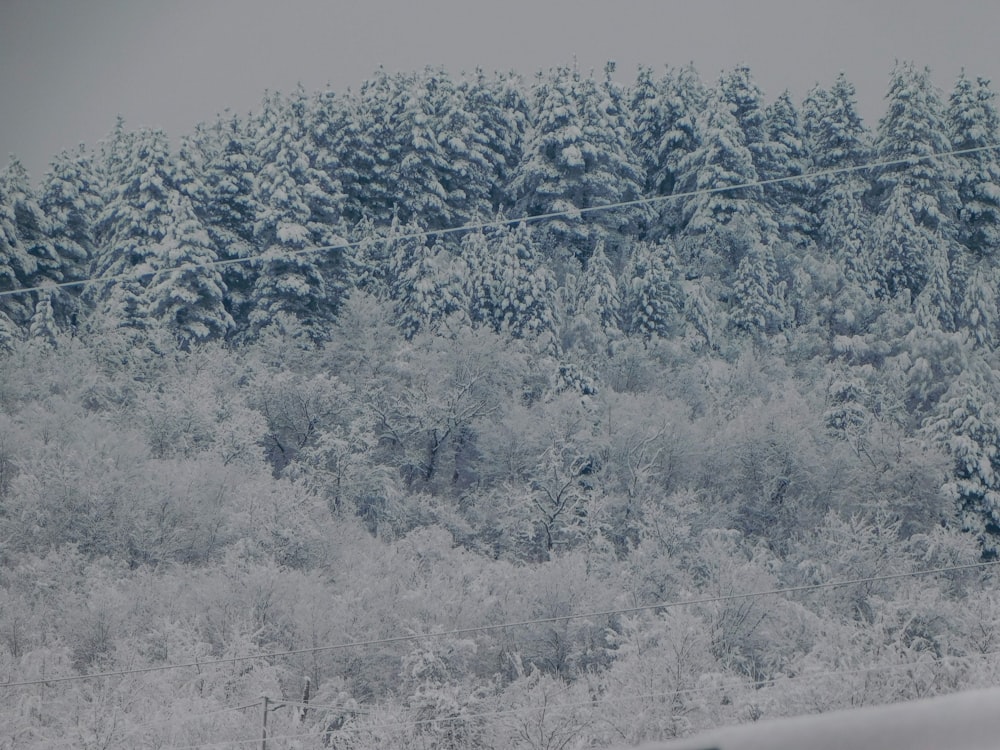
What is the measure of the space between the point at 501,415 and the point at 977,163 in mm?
22973

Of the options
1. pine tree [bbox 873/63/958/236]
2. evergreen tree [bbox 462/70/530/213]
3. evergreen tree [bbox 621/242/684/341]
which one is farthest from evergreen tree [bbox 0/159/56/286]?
pine tree [bbox 873/63/958/236]

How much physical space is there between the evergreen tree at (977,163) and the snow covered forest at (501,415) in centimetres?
12

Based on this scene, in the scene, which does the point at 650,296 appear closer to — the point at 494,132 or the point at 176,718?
the point at 494,132

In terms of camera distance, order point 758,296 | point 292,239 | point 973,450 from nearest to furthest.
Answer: point 973,450 → point 292,239 → point 758,296

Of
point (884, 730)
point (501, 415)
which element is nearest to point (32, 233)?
point (501, 415)

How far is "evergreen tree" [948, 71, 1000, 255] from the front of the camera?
4350cm

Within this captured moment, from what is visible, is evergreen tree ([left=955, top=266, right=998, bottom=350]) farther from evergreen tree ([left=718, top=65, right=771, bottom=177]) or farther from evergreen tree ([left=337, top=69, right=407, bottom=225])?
evergreen tree ([left=337, top=69, right=407, bottom=225])

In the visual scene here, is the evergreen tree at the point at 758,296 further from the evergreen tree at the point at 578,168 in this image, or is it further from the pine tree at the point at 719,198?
the evergreen tree at the point at 578,168

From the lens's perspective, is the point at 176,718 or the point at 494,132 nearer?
the point at 176,718

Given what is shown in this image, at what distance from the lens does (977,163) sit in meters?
44.7

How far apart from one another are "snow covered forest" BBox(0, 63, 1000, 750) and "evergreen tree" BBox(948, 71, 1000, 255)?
12 centimetres

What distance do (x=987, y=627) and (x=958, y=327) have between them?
737 inches

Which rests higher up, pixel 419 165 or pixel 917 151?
pixel 917 151

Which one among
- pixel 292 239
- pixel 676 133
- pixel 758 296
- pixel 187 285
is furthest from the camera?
pixel 676 133
